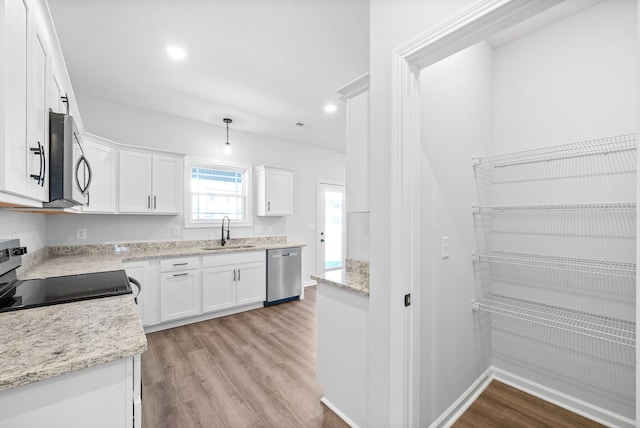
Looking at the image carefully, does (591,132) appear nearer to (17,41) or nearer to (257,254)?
(17,41)

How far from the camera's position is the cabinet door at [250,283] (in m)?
3.93

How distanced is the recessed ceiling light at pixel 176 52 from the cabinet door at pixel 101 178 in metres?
1.32

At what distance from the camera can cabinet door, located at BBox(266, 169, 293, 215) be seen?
4.66m

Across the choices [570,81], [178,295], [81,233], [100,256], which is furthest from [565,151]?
[81,233]

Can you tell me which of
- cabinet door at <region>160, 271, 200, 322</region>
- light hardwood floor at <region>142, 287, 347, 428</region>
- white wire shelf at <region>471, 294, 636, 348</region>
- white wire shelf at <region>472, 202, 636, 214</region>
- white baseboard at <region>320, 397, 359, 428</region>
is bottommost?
light hardwood floor at <region>142, 287, 347, 428</region>

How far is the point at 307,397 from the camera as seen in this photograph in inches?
82.3

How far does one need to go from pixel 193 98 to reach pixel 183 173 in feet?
3.38

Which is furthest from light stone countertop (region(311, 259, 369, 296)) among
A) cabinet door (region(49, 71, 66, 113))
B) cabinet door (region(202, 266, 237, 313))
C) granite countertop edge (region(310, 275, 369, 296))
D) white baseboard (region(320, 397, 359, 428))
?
cabinet door (region(202, 266, 237, 313))

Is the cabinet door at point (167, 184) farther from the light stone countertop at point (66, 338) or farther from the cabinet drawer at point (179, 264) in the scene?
the light stone countertop at point (66, 338)

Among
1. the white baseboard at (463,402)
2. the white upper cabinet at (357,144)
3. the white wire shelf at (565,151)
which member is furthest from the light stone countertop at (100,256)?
the white wire shelf at (565,151)

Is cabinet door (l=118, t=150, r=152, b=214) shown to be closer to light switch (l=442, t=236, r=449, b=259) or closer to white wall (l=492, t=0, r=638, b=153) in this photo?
light switch (l=442, t=236, r=449, b=259)

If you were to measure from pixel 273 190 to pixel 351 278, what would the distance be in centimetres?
305

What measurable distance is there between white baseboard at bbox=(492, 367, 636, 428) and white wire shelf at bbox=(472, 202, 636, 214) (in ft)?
4.27

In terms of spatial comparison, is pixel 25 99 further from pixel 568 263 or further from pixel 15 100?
pixel 568 263
